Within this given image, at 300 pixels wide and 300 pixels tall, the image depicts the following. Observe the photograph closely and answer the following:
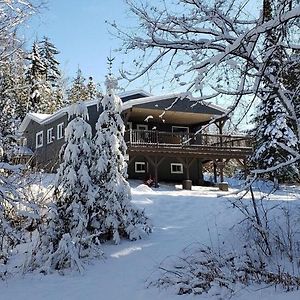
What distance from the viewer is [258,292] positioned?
550 cm

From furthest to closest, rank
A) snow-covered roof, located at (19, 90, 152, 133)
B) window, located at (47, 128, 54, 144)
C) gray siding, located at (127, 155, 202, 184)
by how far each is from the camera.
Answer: window, located at (47, 128, 54, 144) → gray siding, located at (127, 155, 202, 184) → snow-covered roof, located at (19, 90, 152, 133)

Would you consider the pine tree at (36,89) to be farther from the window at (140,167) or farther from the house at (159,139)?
the window at (140,167)

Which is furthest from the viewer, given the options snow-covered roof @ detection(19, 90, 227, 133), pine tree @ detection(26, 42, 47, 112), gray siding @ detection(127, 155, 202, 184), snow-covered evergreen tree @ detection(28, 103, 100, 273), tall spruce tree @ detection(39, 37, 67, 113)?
tall spruce tree @ detection(39, 37, 67, 113)

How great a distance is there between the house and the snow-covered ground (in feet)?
21.7

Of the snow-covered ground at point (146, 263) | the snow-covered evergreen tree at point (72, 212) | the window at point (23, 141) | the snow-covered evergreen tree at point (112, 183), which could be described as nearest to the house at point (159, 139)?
the window at point (23, 141)

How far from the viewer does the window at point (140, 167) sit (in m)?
24.7

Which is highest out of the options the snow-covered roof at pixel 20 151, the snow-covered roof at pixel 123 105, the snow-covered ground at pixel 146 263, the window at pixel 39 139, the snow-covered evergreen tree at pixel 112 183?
the snow-covered roof at pixel 123 105

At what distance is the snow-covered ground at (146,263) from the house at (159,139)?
6.61 m

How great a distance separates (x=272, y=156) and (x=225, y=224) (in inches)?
363

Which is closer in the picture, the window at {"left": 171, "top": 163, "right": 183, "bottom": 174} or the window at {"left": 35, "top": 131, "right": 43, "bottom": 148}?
the window at {"left": 171, "top": 163, "right": 183, "bottom": 174}

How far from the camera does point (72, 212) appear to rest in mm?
9367

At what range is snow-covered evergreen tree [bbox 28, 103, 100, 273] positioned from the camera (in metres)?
8.09

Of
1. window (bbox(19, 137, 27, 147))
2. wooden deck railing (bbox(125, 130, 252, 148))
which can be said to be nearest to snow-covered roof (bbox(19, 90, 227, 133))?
window (bbox(19, 137, 27, 147))

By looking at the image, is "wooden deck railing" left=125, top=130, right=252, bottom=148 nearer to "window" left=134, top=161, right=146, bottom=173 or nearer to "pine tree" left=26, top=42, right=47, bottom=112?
"window" left=134, top=161, right=146, bottom=173
